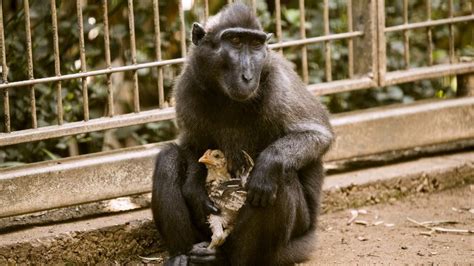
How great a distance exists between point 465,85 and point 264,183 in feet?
11.4

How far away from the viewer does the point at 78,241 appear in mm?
6383

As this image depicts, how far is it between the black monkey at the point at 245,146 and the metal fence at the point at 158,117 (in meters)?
0.76

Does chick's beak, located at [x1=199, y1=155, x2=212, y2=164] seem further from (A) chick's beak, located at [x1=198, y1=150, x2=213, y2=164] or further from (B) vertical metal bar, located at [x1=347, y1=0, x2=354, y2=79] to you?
(B) vertical metal bar, located at [x1=347, y1=0, x2=354, y2=79]

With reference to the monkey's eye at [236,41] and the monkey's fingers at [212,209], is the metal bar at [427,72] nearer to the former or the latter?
the monkey's eye at [236,41]

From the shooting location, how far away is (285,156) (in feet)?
18.6

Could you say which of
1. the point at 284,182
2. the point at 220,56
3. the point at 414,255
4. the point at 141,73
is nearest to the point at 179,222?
the point at 284,182

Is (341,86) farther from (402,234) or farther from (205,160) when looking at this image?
(205,160)

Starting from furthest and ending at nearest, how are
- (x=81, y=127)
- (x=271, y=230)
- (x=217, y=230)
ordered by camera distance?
1. (x=81, y=127)
2. (x=217, y=230)
3. (x=271, y=230)

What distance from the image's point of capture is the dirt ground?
630cm

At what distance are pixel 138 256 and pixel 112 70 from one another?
1.37m

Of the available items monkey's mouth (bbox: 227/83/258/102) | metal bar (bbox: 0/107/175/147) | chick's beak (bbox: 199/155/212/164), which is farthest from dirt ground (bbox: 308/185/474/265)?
metal bar (bbox: 0/107/175/147)

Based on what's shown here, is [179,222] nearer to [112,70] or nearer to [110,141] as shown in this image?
[112,70]

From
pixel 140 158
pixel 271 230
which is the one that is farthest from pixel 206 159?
pixel 140 158

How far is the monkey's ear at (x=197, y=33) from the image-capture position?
593 centimetres
